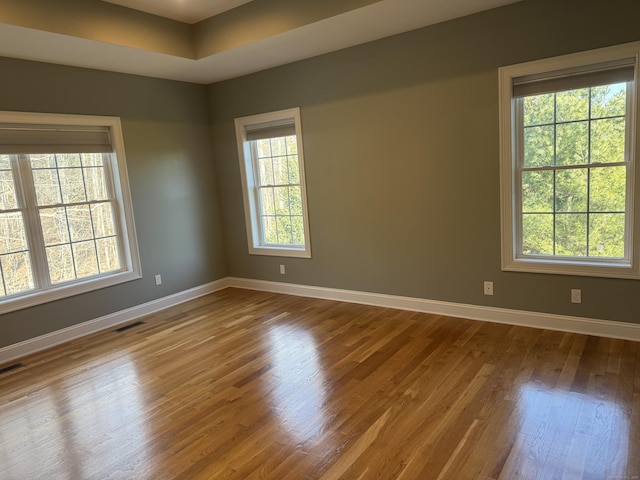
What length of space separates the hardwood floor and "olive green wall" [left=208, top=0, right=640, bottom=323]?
0.43 m

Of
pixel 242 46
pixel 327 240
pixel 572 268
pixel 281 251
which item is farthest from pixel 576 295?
pixel 242 46

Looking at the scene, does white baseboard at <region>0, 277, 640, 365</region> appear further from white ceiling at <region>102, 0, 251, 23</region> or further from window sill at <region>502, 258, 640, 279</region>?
white ceiling at <region>102, 0, 251, 23</region>

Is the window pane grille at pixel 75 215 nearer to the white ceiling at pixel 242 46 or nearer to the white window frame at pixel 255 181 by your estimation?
the white ceiling at pixel 242 46

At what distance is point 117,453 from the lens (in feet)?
7.53

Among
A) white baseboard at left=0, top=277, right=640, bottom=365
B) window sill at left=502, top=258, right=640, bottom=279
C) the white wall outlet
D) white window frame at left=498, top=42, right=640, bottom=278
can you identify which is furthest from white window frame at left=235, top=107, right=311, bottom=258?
the white wall outlet

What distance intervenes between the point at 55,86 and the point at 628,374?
5136 mm

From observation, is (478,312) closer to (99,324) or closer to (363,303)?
(363,303)

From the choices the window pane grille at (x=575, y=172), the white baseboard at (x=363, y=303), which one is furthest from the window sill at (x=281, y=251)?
the window pane grille at (x=575, y=172)

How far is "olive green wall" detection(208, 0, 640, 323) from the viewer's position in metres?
3.23

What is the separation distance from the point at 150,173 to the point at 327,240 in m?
2.13

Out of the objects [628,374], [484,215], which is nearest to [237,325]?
[484,215]

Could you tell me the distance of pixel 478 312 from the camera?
12.5 ft

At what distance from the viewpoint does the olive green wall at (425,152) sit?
3.23 m

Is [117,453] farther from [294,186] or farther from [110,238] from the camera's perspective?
[294,186]
